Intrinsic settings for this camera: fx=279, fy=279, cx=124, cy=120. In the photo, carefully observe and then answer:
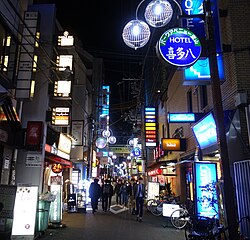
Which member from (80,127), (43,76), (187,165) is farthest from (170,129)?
(43,76)

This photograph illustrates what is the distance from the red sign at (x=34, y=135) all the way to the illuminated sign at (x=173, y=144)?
23.0 ft

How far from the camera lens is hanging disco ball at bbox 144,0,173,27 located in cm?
694

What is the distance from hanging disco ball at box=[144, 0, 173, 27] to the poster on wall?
6.51m

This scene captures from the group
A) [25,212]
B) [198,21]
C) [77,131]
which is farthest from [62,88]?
[198,21]

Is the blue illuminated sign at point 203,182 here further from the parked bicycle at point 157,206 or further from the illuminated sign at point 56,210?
the parked bicycle at point 157,206

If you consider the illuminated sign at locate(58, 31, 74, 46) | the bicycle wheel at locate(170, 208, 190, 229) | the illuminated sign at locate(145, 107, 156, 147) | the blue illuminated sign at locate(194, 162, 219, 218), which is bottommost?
the bicycle wheel at locate(170, 208, 190, 229)

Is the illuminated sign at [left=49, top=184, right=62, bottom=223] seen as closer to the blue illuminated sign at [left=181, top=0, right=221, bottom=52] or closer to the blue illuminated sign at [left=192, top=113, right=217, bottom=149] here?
the blue illuminated sign at [left=192, top=113, right=217, bottom=149]

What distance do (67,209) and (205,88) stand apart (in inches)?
435

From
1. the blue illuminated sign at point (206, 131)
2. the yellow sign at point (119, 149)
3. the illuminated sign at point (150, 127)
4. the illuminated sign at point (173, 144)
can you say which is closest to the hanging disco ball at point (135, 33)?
the blue illuminated sign at point (206, 131)

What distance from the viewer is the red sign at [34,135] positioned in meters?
14.4

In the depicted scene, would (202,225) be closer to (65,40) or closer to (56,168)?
(56,168)

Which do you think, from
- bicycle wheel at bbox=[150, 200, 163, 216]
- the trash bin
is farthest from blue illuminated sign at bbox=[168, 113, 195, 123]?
bicycle wheel at bbox=[150, 200, 163, 216]

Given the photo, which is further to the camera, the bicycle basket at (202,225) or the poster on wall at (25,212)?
the poster on wall at (25,212)

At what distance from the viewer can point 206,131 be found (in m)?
11.1
